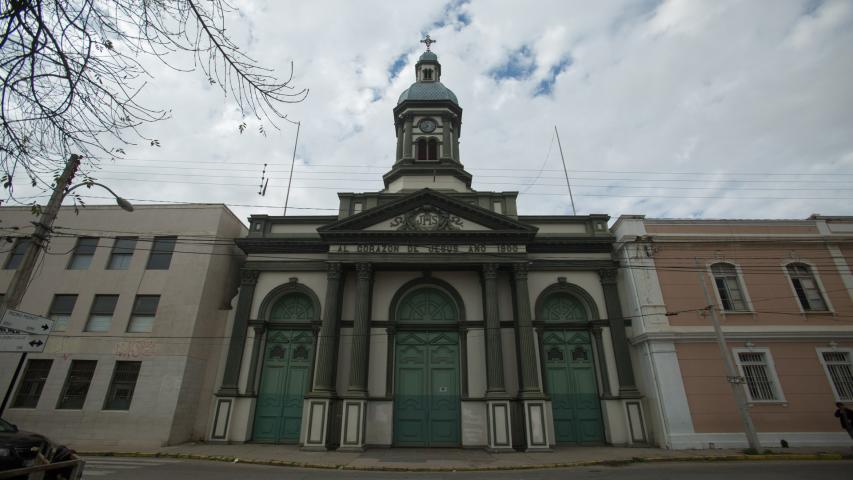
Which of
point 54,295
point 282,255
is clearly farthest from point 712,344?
point 54,295

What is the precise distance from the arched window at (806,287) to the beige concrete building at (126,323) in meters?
25.4

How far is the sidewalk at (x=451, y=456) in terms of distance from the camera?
12.6 metres

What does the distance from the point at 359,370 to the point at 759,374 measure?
15.9 metres

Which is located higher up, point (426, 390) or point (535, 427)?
point (426, 390)

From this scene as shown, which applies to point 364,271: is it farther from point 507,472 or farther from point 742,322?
point 742,322

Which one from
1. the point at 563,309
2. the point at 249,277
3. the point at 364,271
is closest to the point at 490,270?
the point at 563,309

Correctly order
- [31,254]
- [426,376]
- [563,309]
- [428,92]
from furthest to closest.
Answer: [428,92] < [563,309] < [426,376] < [31,254]

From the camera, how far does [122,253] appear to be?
18.8m

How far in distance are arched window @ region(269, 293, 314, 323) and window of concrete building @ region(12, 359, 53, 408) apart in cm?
884

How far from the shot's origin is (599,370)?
1775cm

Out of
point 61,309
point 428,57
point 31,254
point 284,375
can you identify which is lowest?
point 284,375

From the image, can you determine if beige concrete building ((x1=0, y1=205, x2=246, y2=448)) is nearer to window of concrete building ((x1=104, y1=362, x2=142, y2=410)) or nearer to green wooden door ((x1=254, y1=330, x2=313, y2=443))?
window of concrete building ((x1=104, y1=362, x2=142, y2=410))

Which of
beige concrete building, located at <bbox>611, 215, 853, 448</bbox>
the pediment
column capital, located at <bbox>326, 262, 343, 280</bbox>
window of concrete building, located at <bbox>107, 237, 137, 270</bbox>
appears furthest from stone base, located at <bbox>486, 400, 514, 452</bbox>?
window of concrete building, located at <bbox>107, 237, 137, 270</bbox>

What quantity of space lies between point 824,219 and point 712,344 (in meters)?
8.99
